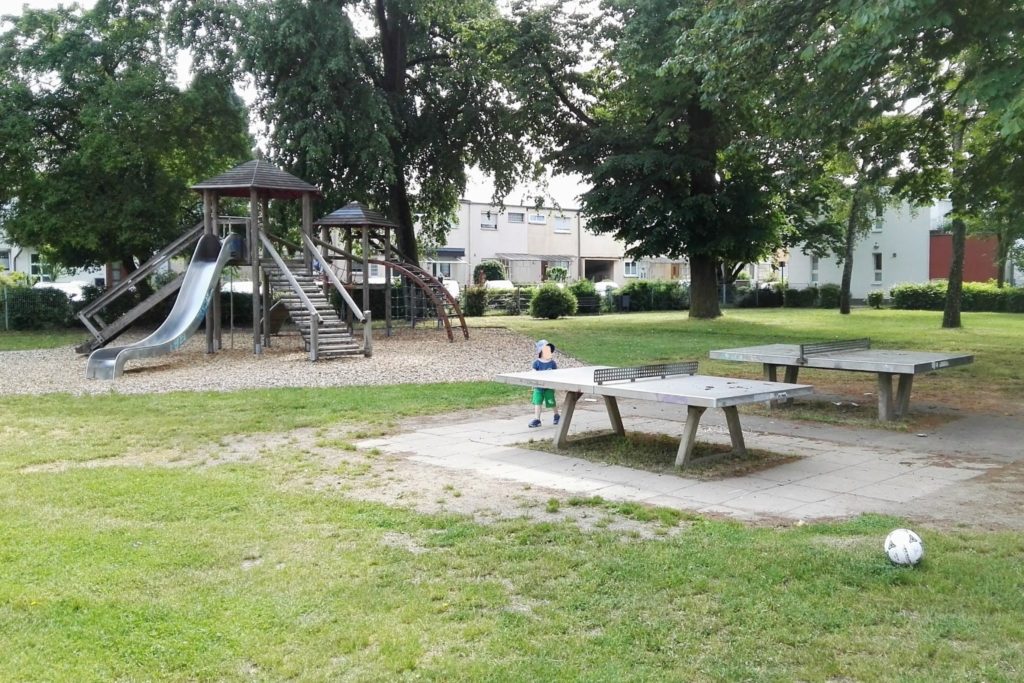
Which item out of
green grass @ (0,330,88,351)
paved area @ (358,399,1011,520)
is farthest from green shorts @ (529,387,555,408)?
green grass @ (0,330,88,351)

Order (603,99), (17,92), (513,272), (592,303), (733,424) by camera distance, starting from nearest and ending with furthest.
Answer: (733,424), (17,92), (603,99), (592,303), (513,272)

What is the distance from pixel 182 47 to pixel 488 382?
1669 cm

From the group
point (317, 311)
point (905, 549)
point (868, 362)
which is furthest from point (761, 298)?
point (905, 549)

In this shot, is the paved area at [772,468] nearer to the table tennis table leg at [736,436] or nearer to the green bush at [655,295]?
the table tennis table leg at [736,436]

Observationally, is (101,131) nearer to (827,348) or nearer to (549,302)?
(549,302)

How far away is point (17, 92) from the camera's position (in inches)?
998

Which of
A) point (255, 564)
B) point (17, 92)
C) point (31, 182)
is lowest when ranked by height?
point (255, 564)

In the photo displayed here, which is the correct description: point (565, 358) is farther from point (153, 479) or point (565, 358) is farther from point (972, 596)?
point (972, 596)

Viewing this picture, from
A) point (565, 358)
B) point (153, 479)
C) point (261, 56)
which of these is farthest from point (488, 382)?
point (261, 56)

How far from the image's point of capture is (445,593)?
15.1 feet

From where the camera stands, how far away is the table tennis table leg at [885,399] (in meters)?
10.3

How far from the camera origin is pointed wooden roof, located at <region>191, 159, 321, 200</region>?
19.5 metres

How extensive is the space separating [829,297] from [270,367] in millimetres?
35177

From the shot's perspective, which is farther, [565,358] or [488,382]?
[565,358]
